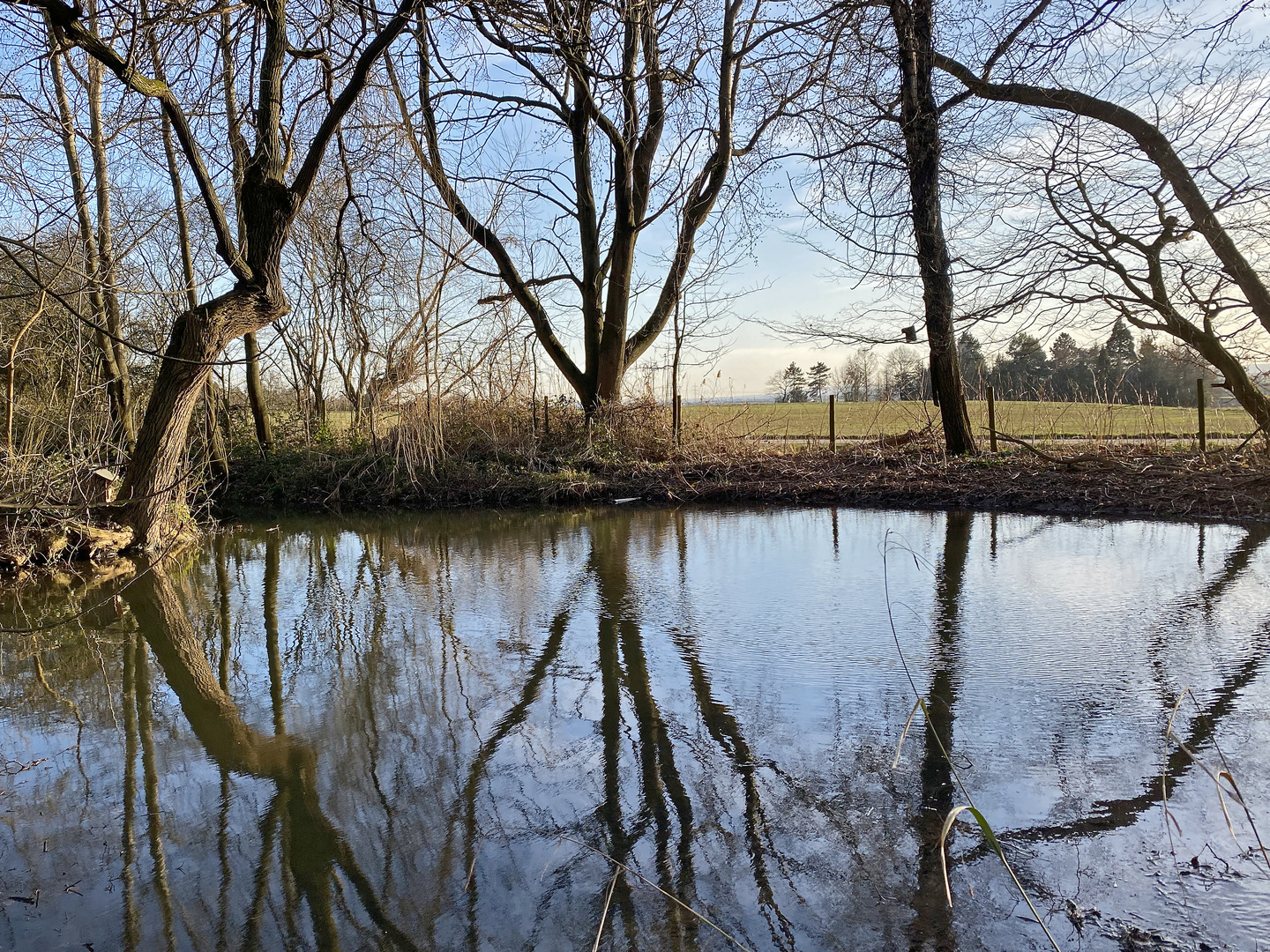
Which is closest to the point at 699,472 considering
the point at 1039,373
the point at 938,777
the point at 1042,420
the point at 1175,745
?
the point at 1042,420

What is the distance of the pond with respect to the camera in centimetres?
244

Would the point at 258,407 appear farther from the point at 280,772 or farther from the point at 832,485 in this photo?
the point at 280,772

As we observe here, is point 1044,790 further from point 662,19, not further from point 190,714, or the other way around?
point 662,19

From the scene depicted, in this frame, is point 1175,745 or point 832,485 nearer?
point 1175,745

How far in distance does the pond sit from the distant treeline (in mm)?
6277

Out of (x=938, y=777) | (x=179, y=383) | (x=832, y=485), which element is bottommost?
(x=938, y=777)

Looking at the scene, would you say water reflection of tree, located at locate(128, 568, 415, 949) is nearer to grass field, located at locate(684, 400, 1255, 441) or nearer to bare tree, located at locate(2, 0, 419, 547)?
bare tree, located at locate(2, 0, 419, 547)

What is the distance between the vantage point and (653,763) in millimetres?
3408

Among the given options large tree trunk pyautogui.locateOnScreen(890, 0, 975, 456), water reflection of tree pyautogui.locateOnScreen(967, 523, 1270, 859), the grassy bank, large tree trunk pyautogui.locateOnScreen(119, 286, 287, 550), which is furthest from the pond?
large tree trunk pyautogui.locateOnScreen(890, 0, 975, 456)

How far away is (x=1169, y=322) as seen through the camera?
1033cm

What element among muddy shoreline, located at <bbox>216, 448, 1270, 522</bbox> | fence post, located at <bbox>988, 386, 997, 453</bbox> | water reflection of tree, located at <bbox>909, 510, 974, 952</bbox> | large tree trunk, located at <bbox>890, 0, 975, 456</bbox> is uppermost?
large tree trunk, located at <bbox>890, 0, 975, 456</bbox>

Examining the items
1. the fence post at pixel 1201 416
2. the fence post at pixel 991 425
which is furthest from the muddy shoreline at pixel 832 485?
the fence post at pixel 1201 416

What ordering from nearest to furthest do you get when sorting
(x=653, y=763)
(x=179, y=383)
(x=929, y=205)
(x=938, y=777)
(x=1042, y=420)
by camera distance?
(x=938, y=777)
(x=653, y=763)
(x=179, y=383)
(x=929, y=205)
(x=1042, y=420)

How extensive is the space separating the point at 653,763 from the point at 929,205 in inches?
438
